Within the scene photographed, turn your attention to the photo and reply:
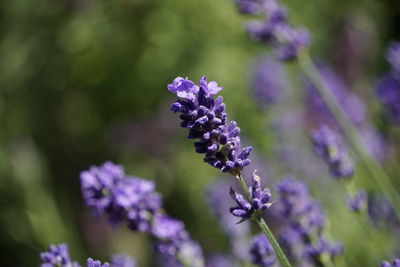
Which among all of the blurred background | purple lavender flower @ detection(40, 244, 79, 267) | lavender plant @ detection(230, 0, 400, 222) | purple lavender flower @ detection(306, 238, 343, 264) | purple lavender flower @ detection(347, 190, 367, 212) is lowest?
purple lavender flower @ detection(306, 238, 343, 264)


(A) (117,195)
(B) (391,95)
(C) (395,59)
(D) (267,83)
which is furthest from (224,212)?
(D) (267,83)

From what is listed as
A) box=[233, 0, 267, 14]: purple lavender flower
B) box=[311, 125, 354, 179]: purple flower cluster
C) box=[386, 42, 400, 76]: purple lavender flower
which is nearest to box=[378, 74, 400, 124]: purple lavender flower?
box=[386, 42, 400, 76]: purple lavender flower

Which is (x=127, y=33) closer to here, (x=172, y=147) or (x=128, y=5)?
(x=128, y=5)

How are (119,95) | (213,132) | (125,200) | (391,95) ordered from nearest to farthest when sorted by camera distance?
(213,132) < (125,200) < (391,95) < (119,95)

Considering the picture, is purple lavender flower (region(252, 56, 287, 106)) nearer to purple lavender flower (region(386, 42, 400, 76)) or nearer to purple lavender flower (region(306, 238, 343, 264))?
purple lavender flower (region(386, 42, 400, 76))

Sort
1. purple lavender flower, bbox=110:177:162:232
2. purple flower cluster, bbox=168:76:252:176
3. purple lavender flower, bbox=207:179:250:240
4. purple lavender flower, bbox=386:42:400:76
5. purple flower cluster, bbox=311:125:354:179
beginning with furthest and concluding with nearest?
purple lavender flower, bbox=207:179:250:240, purple lavender flower, bbox=386:42:400:76, purple flower cluster, bbox=311:125:354:179, purple lavender flower, bbox=110:177:162:232, purple flower cluster, bbox=168:76:252:176

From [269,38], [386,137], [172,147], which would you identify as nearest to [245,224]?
[269,38]

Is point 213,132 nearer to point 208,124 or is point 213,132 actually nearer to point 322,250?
point 208,124
